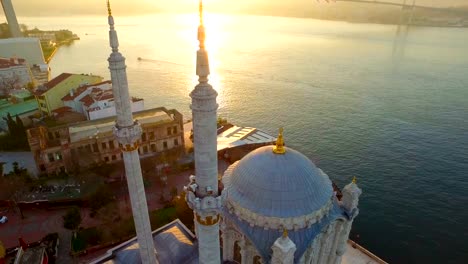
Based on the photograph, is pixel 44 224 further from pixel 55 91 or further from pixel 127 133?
pixel 55 91

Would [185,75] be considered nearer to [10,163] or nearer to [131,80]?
[131,80]

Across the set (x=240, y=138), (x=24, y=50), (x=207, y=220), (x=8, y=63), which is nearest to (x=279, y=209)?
(x=207, y=220)

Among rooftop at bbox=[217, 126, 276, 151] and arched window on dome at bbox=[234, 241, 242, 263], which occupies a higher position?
arched window on dome at bbox=[234, 241, 242, 263]

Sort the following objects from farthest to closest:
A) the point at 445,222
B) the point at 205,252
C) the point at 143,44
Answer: the point at 143,44
the point at 445,222
the point at 205,252

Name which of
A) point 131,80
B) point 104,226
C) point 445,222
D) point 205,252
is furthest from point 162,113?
point 131,80

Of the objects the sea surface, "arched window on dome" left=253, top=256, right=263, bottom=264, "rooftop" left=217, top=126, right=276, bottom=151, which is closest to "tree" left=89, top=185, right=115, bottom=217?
"rooftop" left=217, top=126, right=276, bottom=151

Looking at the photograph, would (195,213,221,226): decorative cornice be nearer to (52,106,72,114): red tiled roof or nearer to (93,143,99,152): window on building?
(93,143,99,152): window on building

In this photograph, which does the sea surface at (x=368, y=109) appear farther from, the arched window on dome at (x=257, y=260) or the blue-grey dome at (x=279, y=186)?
the arched window on dome at (x=257, y=260)
